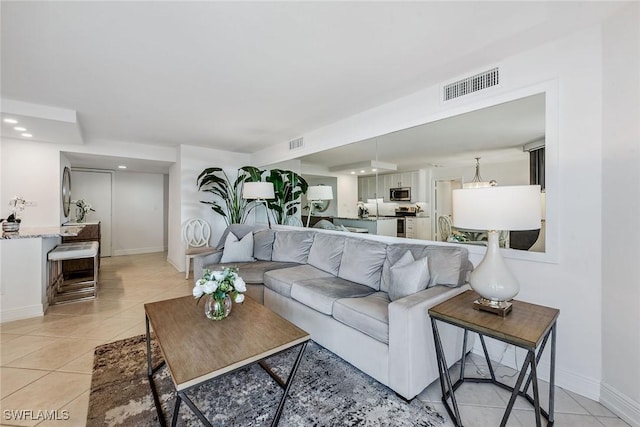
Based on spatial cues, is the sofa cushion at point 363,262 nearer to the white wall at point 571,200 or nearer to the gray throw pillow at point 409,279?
the gray throw pillow at point 409,279

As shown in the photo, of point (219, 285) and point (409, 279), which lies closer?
point (219, 285)

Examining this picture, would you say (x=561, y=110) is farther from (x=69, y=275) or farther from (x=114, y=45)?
(x=69, y=275)

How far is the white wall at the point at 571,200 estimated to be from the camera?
1792 millimetres

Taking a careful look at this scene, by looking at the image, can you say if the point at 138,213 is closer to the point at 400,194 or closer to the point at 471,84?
the point at 400,194

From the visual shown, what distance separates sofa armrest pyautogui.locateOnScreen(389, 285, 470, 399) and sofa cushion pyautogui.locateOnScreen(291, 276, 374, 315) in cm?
61

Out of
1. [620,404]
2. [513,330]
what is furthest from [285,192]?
[620,404]

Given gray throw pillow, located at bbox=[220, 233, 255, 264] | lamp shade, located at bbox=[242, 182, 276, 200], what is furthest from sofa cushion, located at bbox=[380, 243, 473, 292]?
lamp shade, located at bbox=[242, 182, 276, 200]

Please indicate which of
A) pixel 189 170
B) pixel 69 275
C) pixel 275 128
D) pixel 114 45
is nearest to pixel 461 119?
pixel 275 128

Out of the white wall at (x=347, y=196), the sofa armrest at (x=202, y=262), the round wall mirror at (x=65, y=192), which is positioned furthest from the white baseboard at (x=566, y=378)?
the round wall mirror at (x=65, y=192)

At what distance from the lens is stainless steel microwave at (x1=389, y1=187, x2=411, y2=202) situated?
2971 mm

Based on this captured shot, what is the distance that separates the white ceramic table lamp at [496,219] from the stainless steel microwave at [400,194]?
1211mm

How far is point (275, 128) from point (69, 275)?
4.35 metres

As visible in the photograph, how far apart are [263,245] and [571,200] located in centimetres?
325

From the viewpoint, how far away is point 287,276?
288cm
